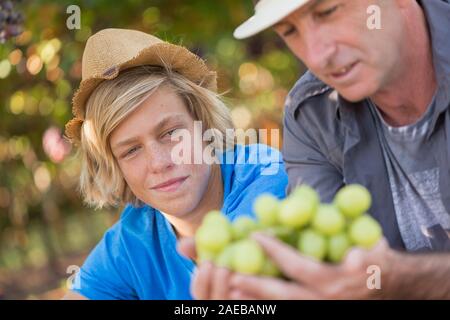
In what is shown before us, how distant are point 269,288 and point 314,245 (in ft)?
0.41

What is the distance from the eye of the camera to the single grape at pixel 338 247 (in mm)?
1621

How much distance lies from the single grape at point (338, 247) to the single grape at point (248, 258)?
5.5 inches

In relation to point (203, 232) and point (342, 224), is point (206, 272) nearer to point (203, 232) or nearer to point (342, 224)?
point (203, 232)

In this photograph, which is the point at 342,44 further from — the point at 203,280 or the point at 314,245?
the point at 203,280

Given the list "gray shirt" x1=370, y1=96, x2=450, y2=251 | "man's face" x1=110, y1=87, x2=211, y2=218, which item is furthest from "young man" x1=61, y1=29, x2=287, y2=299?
"gray shirt" x1=370, y1=96, x2=450, y2=251

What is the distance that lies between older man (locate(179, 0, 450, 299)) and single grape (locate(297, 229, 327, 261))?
30 mm

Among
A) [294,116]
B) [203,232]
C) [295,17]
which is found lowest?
[203,232]

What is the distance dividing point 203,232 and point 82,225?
656 centimetres

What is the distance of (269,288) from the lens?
1.62 metres

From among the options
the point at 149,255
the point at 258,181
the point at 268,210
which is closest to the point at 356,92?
the point at 268,210

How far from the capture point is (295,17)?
1.87 m
